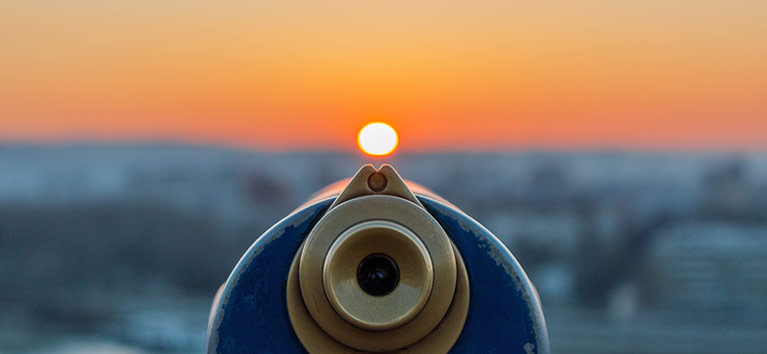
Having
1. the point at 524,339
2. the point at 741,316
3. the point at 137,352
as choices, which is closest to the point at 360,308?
the point at 524,339

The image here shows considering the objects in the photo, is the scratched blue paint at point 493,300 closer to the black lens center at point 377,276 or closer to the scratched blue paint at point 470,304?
the scratched blue paint at point 470,304

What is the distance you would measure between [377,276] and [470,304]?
16cm

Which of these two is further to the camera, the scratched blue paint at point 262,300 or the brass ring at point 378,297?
the scratched blue paint at point 262,300

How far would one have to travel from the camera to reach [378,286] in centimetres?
165

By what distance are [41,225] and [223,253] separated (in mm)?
6462

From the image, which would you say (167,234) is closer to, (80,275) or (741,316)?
(80,275)

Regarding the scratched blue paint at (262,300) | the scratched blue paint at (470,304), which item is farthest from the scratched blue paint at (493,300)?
the scratched blue paint at (262,300)

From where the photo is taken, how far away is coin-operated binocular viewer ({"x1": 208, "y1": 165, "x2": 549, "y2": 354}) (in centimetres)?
160

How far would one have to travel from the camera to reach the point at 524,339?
171 cm

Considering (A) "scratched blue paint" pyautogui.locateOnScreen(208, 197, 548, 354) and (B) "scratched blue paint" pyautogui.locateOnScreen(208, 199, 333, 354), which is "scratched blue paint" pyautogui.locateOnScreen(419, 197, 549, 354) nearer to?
(A) "scratched blue paint" pyautogui.locateOnScreen(208, 197, 548, 354)

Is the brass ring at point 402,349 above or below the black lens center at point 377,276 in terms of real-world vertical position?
below

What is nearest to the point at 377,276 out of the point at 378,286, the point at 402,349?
the point at 378,286

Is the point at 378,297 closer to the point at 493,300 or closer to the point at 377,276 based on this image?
the point at 377,276

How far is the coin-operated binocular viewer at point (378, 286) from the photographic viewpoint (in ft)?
5.26
